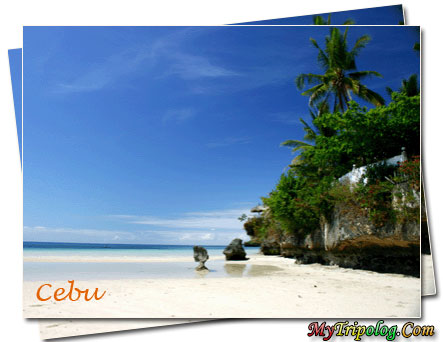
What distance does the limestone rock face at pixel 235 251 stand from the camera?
17.6 feet

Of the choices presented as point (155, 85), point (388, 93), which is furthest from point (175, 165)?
point (388, 93)

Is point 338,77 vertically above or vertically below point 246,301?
above

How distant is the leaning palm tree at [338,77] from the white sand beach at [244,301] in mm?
2606

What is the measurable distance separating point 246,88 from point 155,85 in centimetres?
124

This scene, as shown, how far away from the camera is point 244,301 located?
4.08 m

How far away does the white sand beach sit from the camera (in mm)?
3967

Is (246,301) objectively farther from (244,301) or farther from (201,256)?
(201,256)

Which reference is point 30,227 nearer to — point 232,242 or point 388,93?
point 232,242
